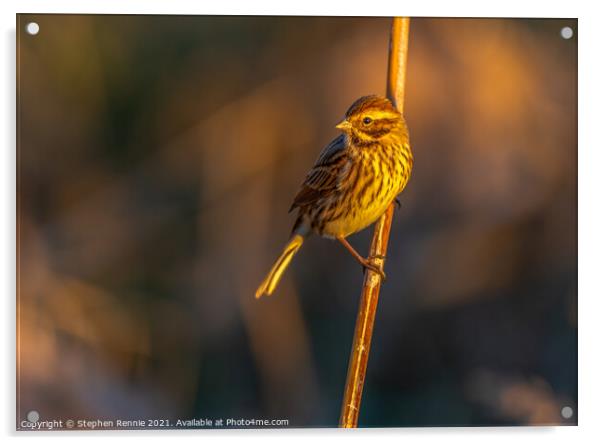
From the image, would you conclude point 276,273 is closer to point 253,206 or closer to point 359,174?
point 253,206

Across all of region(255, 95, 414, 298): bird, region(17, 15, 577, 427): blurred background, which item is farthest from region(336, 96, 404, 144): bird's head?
region(17, 15, 577, 427): blurred background

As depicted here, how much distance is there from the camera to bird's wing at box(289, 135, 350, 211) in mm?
3191

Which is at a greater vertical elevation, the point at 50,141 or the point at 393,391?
the point at 50,141

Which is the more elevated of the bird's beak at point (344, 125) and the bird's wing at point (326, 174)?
the bird's beak at point (344, 125)

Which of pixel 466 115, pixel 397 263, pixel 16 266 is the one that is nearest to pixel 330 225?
pixel 397 263

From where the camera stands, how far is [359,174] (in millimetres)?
3186

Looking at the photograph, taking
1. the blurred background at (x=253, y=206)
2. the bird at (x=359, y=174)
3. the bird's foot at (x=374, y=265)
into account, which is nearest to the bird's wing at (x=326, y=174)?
the bird at (x=359, y=174)

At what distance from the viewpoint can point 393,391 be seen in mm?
3252

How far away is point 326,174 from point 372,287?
1.36 feet

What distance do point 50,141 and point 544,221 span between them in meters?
1.61

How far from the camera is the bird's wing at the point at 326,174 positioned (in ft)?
10.5

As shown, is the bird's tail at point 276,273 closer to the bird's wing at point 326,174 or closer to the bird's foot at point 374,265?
the bird's wing at point 326,174

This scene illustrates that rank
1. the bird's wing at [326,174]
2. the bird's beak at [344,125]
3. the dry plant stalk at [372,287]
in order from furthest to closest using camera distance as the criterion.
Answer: the bird's wing at [326,174]
the bird's beak at [344,125]
the dry plant stalk at [372,287]
